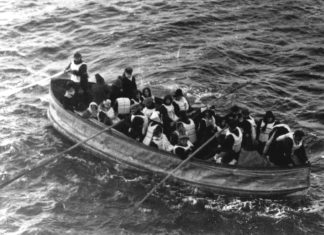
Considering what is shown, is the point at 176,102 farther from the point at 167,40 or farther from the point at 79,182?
the point at 167,40

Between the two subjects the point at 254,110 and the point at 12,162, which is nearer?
the point at 12,162

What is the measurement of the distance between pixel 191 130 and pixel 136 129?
180 cm

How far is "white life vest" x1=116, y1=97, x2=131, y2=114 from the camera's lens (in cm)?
1598

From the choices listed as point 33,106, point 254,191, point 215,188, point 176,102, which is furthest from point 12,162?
point 254,191

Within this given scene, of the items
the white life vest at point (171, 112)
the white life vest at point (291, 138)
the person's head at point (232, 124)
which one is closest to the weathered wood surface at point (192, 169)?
the white life vest at point (291, 138)

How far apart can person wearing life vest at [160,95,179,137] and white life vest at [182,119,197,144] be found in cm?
73

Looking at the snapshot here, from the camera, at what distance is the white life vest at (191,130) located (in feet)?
48.0

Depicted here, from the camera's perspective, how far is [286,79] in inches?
870

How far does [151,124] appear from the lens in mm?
14680

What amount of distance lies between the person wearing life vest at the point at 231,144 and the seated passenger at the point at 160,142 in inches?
66.9

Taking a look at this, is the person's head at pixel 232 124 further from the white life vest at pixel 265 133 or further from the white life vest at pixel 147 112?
the white life vest at pixel 147 112

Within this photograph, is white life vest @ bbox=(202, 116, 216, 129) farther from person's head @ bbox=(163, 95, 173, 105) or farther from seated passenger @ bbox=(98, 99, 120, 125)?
seated passenger @ bbox=(98, 99, 120, 125)

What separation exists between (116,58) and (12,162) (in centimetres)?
992

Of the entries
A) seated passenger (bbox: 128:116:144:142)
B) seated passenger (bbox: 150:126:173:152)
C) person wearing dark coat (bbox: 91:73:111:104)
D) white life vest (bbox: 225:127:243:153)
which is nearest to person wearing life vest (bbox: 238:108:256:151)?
white life vest (bbox: 225:127:243:153)
